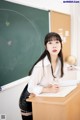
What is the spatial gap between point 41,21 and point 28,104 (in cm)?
171

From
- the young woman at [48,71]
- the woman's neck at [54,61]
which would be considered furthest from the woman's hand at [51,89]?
the woman's neck at [54,61]

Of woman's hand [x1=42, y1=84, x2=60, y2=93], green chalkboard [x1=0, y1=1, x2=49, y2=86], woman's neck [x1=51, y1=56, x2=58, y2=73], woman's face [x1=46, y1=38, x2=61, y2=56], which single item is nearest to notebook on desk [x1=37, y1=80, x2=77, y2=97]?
woman's hand [x1=42, y1=84, x2=60, y2=93]

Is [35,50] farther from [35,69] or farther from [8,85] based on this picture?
[35,69]

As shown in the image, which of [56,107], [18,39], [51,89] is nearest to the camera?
[56,107]

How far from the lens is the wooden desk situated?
3.74 feet

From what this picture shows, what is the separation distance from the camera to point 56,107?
115 centimetres

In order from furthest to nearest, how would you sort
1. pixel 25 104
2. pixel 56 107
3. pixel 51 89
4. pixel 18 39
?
pixel 18 39
pixel 25 104
pixel 51 89
pixel 56 107

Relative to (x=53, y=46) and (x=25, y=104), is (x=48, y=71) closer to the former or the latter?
(x=53, y=46)

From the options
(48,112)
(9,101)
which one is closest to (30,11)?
(9,101)

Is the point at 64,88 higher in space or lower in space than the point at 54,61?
lower

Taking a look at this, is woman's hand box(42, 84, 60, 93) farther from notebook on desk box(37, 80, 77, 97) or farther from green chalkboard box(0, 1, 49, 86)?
green chalkboard box(0, 1, 49, 86)

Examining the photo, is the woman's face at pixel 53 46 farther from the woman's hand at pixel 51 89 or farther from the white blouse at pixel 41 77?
the woman's hand at pixel 51 89

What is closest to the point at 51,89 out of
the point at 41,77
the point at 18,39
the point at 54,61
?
the point at 41,77

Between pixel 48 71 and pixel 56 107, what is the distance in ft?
0.96
